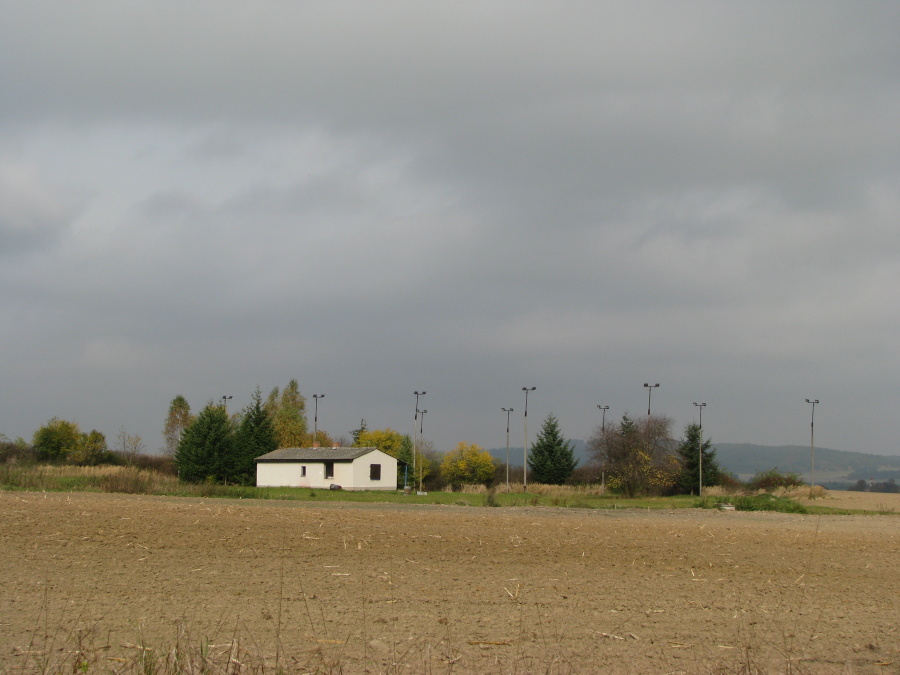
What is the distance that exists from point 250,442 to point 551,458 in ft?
97.6

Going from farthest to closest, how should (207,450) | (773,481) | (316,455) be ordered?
(773,481) < (207,450) < (316,455)

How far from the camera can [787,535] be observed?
21.6m

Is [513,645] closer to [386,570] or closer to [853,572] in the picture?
[386,570]

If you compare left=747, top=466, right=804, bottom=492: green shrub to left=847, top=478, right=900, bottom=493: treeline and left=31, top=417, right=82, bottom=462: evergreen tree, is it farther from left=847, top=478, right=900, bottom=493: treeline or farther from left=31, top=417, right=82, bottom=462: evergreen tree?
left=31, top=417, right=82, bottom=462: evergreen tree

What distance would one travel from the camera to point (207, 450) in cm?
6072

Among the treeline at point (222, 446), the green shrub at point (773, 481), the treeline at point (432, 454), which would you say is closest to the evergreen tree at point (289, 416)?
the treeline at point (432, 454)

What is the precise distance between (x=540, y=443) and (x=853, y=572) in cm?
6463

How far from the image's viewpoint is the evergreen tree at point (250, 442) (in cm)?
6262

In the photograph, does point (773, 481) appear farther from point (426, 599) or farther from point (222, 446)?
point (426, 599)

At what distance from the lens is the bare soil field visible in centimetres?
852

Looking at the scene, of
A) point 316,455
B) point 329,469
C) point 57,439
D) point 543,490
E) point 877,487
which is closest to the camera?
point 543,490

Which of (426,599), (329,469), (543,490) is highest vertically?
(426,599)

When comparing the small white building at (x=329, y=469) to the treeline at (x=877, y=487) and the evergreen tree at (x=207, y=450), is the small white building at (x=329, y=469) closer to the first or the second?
the evergreen tree at (x=207, y=450)

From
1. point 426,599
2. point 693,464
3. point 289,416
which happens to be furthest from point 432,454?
point 426,599
